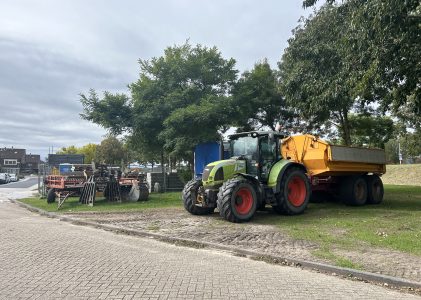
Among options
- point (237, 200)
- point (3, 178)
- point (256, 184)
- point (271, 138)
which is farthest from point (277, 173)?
point (3, 178)

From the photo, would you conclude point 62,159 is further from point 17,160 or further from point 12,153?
point 12,153

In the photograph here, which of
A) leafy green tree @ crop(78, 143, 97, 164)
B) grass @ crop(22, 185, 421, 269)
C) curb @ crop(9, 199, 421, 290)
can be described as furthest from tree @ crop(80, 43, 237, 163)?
leafy green tree @ crop(78, 143, 97, 164)

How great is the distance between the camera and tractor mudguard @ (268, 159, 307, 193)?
1383 centimetres

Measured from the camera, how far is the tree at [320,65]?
618 inches

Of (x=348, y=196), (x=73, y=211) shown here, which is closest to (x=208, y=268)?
(x=348, y=196)

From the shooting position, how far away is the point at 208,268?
25.2 feet

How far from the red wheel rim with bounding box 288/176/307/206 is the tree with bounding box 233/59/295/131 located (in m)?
10.4

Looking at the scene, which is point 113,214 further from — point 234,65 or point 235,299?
point 234,65

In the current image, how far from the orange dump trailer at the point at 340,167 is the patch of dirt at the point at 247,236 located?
428 centimetres

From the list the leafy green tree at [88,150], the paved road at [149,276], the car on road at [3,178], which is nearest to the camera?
the paved road at [149,276]

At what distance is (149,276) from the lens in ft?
23.0

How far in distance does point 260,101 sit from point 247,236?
53.1 ft

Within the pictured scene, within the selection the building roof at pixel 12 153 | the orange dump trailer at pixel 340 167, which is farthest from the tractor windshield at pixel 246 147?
the building roof at pixel 12 153

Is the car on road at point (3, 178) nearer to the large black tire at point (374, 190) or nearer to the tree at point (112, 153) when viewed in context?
the tree at point (112, 153)
